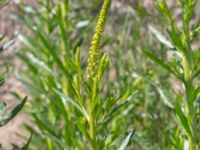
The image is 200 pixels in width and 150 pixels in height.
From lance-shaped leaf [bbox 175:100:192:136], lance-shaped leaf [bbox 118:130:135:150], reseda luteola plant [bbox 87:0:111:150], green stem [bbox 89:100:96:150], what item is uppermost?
reseda luteola plant [bbox 87:0:111:150]

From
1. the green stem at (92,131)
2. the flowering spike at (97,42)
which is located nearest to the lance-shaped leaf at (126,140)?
the green stem at (92,131)

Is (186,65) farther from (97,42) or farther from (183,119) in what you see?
(97,42)

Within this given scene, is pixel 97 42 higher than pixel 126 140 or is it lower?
higher

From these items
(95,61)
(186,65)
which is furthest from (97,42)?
(186,65)

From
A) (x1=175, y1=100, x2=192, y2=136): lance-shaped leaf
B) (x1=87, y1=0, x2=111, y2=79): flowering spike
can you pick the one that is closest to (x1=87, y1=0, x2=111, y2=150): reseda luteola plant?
(x1=87, y1=0, x2=111, y2=79): flowering spike

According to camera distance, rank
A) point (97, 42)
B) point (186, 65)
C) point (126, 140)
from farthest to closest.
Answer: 1. point (186, 65)
2. point (126, 140)
3. point (97, 42)

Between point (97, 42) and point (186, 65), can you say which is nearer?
point (97, 42)

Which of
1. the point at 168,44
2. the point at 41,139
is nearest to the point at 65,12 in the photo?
the point at 41,139

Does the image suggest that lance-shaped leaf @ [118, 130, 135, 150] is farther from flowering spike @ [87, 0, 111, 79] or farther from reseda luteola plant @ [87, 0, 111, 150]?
flowering spike @ [87, 0, 111, 79]

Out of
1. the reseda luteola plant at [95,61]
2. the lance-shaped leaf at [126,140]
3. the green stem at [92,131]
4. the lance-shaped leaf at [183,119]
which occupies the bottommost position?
the lance-shaped leaf at [183,119]

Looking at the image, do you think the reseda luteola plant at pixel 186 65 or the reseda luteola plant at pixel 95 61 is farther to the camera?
the reseda luteola plant at pixel 186 65

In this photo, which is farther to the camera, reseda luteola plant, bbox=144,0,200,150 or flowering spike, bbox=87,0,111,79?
reseda luteola plant, bbox=144,0,200,150

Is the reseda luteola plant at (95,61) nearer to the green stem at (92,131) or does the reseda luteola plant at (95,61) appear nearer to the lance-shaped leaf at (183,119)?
the green stem at (92,131)
